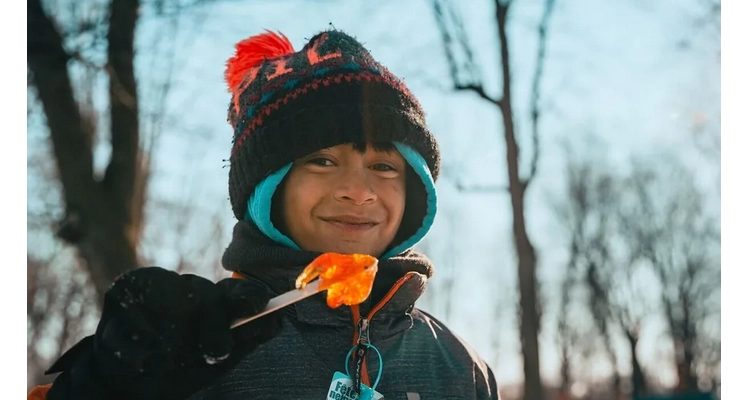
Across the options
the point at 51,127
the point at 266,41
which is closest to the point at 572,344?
the point at 51,127

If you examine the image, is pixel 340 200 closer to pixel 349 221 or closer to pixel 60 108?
pixel 349 221

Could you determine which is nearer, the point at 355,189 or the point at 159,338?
the point at 159,338

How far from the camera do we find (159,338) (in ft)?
2.99

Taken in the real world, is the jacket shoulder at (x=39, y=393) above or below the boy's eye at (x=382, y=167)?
below

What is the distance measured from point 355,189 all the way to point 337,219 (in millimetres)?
67

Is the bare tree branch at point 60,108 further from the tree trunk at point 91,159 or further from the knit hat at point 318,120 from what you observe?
the knit hat at point 318,120

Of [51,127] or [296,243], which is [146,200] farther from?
[296,243]

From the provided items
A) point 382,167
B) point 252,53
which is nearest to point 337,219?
point 382,167

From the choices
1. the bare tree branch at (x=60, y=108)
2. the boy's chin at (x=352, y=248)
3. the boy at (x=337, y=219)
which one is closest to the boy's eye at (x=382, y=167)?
the boy at (x=337, y=219)

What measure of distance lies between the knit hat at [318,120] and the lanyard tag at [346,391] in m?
0.26

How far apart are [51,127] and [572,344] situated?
31.3ft

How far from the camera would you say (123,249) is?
349 centimetres

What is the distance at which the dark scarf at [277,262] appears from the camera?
1.25m

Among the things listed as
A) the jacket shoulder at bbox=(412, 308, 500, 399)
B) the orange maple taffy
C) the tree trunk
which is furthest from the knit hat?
the tree trunk
